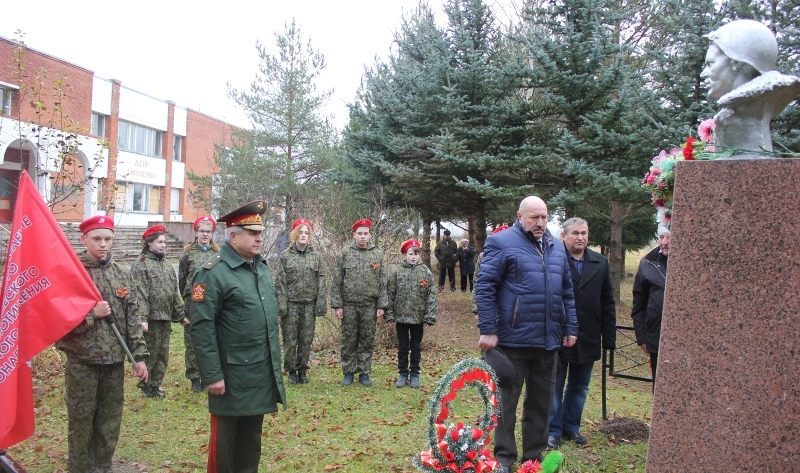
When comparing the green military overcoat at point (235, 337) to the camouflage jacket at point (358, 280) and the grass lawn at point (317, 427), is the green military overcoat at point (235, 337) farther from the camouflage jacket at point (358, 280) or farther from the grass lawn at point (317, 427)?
the camouflage jacket at point (358, 280)

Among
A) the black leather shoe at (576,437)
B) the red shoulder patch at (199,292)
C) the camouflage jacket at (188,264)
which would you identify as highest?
the red shoulder patch at (199,292)

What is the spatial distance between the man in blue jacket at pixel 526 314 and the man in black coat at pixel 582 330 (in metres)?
0.80

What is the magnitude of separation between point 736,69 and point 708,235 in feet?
3.13

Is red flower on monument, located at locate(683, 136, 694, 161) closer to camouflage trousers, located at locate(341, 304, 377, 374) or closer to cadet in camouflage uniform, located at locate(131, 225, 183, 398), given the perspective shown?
camouflage trousers, located at locate(341, 304, 377, 374)

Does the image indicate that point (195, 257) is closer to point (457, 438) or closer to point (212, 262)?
point (212, 262)

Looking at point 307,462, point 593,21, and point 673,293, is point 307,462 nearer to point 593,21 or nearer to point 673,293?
point 673,293

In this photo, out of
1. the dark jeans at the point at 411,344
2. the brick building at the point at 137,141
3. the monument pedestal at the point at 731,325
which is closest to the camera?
the monument pedestal at the point at 731,325

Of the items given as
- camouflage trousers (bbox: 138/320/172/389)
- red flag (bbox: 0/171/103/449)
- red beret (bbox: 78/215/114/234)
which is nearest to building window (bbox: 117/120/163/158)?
camouflage trousers (bbox: 138/320/172/389)

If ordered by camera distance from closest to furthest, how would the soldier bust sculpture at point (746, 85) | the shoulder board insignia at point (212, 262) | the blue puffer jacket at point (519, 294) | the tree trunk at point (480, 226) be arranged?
the soldier bust sculpture at point (746, 85)
the shoulder board insignia at point (212, 262)
the blue puffer jacket at point (519, 294)
the tree trunk at point (480, 226)

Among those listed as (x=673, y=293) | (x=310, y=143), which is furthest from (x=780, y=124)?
(x=310, y=143)

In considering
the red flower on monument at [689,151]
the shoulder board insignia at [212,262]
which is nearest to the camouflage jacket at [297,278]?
the shoulder board insignia at [212,262]

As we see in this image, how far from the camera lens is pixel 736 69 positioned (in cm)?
325

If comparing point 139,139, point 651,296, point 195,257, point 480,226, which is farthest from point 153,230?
point 139,139

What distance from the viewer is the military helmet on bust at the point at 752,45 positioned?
3170 mm
